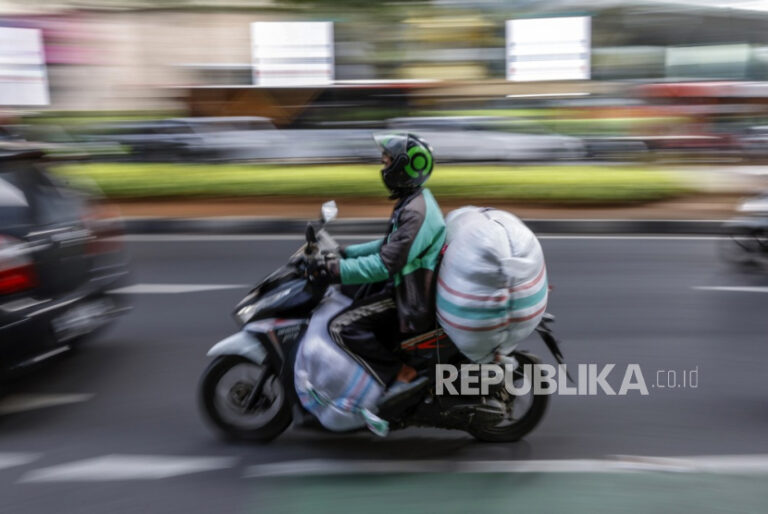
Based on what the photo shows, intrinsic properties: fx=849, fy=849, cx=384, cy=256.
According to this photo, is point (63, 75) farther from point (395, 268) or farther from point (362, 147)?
point (395, 268)

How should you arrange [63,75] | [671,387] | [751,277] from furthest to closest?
[63,75] → [751,277] → [671,387]

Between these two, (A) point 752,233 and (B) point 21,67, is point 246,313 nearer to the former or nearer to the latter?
(A) point 752,233

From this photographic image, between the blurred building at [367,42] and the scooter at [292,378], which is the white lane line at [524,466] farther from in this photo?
the blurred building at [367,42]

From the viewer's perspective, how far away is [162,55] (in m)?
20.6

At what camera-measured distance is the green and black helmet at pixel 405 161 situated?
11.9 ft

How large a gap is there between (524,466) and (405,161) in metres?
1.44

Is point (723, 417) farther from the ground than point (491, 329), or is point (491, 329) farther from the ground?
point (491, 329)

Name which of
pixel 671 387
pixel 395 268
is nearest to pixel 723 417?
pixel 671 387

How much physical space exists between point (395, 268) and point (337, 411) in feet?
2.25

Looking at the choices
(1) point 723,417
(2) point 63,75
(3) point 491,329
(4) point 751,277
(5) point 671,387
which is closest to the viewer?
(3) point 491,329

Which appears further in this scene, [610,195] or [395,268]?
[610,195]

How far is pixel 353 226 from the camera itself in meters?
10.2

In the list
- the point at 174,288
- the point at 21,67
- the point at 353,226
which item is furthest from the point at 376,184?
the point at 21,67
